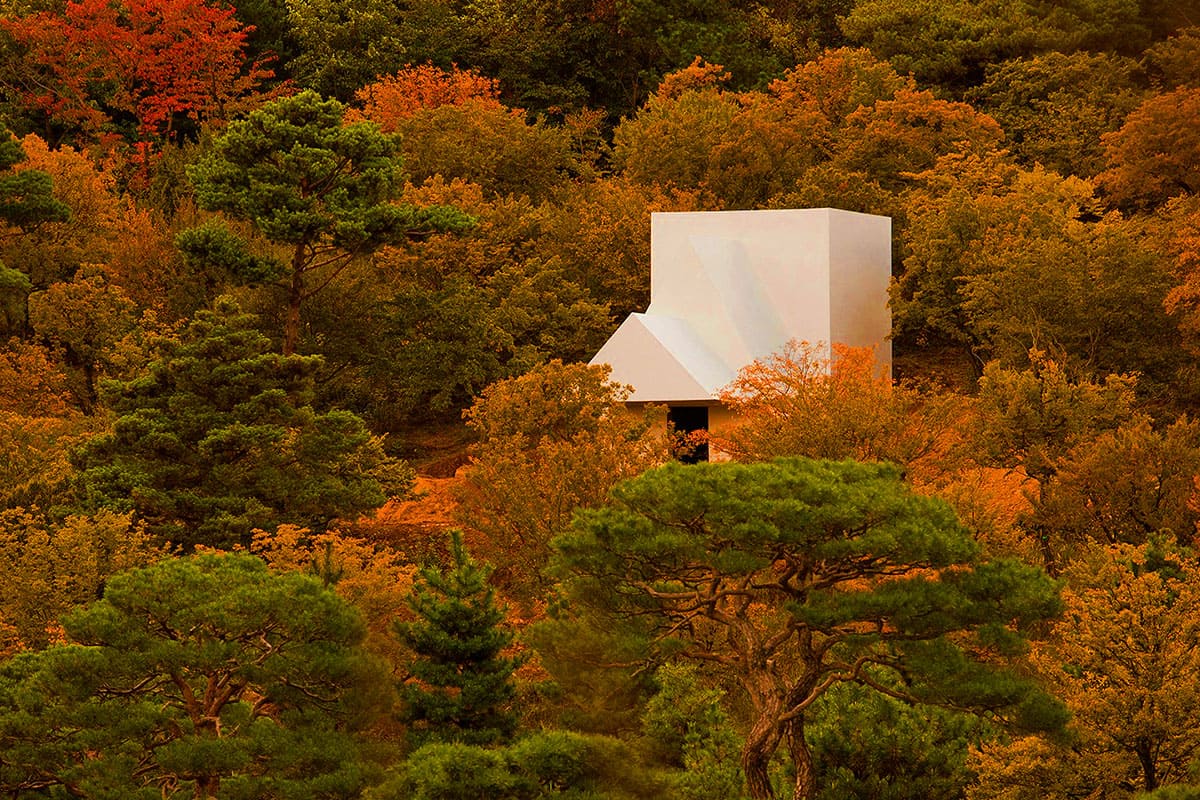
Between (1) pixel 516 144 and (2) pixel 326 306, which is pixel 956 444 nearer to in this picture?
(2) pixel 326 306

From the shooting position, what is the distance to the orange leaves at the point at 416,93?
50.0 metres

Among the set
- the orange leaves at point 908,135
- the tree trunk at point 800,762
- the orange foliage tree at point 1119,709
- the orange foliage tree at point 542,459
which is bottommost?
the tree trunk at point 800,762

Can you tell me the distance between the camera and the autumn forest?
19266 millimetres

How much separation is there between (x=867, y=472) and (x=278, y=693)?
21.5ft

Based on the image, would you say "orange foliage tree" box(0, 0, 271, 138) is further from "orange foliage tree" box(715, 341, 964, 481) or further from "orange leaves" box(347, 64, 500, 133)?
"orange foliage tree" box(715, 341, 964, 481)

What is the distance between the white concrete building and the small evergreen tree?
14.9m

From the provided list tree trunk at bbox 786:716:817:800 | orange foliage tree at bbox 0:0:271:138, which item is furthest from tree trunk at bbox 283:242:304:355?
tree trunk at bbox 786:716:817:800

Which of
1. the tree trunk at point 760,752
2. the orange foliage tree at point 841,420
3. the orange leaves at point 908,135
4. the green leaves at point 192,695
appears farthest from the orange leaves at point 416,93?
the tree trunk at point 760,752

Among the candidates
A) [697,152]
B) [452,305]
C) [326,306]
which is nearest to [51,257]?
[326,306]

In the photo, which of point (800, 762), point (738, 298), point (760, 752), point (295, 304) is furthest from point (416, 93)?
point (760, 752)

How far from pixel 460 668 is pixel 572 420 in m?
9.25

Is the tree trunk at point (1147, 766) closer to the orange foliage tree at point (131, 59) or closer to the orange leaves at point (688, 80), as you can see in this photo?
the orange leaves at point (688, 80)

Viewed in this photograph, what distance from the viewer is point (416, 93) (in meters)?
51.6

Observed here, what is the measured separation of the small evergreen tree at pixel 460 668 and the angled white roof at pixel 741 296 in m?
14.9
